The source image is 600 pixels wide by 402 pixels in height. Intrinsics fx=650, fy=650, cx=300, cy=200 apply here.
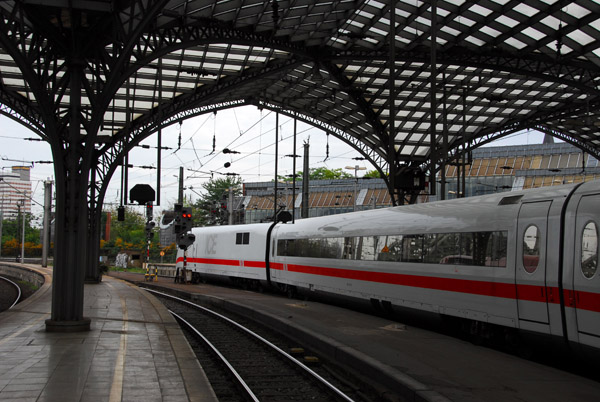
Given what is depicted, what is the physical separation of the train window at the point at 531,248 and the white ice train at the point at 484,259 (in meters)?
0.02

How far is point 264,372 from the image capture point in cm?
1140

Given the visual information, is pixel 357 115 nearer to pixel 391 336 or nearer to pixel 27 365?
pixel 391 336

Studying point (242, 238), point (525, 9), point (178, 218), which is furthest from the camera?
point (178, 218)

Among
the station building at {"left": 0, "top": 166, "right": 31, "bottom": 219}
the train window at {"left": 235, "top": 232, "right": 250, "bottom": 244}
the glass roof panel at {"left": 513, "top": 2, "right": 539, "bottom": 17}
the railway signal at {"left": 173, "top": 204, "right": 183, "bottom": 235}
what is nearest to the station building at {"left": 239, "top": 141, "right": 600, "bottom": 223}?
the train window at {"left": 235, "top": 232, "right": 250, "bottom": 244}

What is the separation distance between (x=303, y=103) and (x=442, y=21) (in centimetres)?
1650

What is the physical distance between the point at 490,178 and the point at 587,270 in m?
62.5

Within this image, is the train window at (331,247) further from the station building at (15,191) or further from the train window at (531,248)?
the station building at (15,191)

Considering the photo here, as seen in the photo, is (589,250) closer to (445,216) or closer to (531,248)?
(531,248)

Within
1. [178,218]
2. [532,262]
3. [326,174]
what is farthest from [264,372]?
[326,174]

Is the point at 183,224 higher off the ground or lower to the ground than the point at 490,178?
lower

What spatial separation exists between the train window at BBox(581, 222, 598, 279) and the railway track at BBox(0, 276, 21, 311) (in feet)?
74.4

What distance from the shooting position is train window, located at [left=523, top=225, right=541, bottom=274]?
1078 cm

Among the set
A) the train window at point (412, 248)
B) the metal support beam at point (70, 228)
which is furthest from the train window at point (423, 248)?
the metal support beam at point (70, 228)

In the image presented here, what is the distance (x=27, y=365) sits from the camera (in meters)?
9.70
